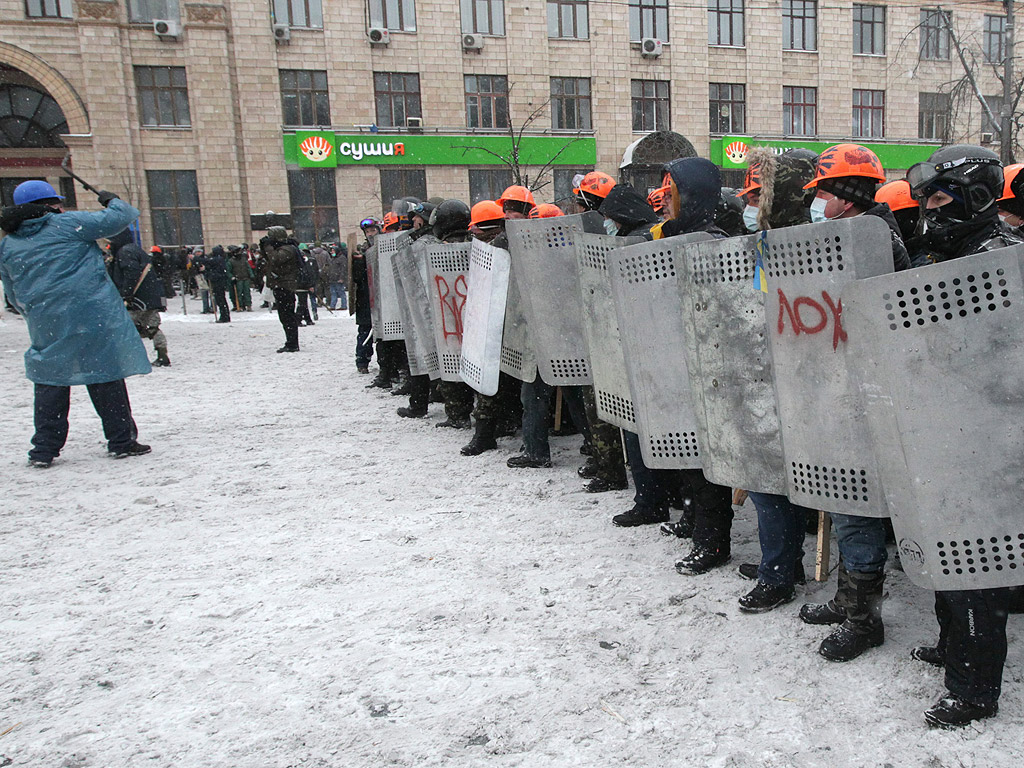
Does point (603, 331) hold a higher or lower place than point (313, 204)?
lower

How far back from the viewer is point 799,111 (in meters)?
32.9

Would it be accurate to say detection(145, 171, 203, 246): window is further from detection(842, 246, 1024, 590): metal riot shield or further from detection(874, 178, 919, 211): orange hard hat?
detection(842, 246, 1024, 590): metal riot shield

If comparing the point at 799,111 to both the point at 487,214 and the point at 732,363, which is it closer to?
the point at 487,214

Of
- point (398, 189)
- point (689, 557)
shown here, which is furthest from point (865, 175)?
point (398, 189)

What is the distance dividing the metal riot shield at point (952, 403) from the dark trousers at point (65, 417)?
5490 millimetres

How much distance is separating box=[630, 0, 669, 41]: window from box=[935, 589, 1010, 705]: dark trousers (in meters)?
32.2

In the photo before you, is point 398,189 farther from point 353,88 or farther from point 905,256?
point 905,256

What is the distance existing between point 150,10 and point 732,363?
101ft

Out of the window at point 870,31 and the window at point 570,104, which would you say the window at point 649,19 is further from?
the window at point 870,31

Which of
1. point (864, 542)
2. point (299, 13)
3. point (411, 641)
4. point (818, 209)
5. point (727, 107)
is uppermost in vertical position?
point (299, 13)

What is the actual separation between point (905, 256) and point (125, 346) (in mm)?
5409

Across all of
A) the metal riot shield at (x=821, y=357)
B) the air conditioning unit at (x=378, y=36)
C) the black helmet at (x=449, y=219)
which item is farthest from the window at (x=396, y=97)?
the metal riot shield at (x=821, y=357)

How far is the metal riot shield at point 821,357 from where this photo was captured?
7.80 ft

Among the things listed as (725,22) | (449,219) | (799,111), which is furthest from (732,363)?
(799,111)
